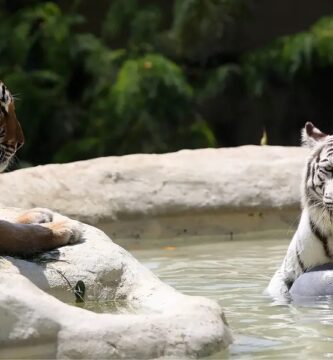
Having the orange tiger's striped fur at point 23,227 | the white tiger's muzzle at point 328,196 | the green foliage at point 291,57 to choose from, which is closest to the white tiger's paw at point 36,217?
the orange tiger's striped fur at point 23,227

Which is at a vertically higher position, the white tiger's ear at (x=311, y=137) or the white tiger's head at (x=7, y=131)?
the white tiger's head at (x=7, y=131)

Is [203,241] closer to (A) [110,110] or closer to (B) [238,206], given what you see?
(B) [238,206]

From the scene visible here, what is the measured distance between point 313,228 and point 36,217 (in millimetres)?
1448

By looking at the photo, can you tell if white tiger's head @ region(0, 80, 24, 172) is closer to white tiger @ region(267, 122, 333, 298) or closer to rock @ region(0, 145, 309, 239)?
white tiger @ region(267, 122, 333, 298)

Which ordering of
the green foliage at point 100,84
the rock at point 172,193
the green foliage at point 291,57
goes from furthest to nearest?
the green foliage at point 291,57 → the green foliage at point 100,84 → the rock at point 172,193

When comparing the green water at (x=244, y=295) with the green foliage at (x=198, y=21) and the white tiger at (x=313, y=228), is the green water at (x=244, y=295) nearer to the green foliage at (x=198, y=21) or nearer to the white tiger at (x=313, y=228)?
the white tiger at (x=313, y=228)

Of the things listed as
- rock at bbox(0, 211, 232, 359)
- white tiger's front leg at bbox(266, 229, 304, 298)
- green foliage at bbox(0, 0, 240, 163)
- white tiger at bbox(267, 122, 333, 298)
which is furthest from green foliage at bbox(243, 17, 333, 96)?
rock at bbox(0, 211, 232, 359)

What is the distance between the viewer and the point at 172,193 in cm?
823

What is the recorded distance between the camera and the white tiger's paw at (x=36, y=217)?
5.35 m

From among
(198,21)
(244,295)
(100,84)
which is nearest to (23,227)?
(244,295)

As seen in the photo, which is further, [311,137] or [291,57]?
[291,57]

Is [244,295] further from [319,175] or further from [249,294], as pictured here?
[319,175]

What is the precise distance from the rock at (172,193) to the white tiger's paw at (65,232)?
9.54 feet

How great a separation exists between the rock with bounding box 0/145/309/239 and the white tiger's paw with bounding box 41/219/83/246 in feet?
9.54
